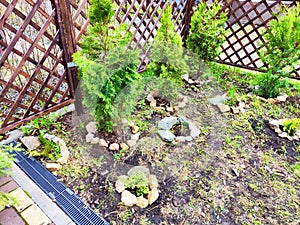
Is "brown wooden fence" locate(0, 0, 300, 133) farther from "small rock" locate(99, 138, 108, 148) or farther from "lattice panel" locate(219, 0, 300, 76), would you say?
"small rock" locate(99, 138, 108, 148)

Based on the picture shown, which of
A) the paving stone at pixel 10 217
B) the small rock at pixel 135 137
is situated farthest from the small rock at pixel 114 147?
the paving stone at pixel 10 217

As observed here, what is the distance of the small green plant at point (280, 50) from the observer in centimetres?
245

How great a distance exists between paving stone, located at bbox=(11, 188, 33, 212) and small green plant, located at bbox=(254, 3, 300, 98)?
2.81 meters

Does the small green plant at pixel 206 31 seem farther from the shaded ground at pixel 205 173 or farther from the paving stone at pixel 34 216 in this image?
the paving stone at pixel 34 216

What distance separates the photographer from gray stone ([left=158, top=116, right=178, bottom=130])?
226 cm

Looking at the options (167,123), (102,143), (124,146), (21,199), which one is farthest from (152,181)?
(21,199)

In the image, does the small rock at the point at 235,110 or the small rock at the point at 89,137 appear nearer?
the small rock at the point at 89,137

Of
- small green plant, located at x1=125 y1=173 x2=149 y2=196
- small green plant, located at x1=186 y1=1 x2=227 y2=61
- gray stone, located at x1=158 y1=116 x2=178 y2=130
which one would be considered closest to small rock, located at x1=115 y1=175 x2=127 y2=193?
small green plant, located at x1=125 y1=173 x2=149 y2=196

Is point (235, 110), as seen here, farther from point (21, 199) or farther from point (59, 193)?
point (21, 199)

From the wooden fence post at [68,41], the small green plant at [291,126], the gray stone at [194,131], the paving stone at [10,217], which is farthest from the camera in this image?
the small green plant at [291,126]

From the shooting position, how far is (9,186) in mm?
1591

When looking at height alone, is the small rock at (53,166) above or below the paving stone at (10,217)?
above

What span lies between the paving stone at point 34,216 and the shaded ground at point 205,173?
0.96ft

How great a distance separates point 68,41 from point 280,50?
93.5 inches
